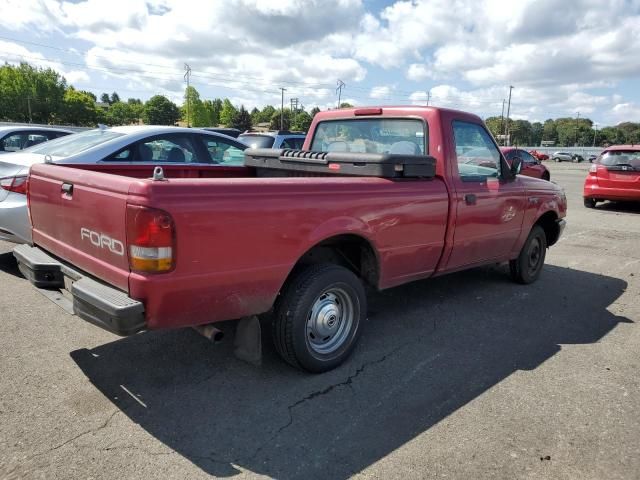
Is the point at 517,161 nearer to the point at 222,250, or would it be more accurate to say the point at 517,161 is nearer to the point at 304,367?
the point at 304,367

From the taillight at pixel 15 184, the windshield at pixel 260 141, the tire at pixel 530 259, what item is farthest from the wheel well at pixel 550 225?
the windshield at pixel 260 141

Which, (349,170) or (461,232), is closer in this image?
(349,170)

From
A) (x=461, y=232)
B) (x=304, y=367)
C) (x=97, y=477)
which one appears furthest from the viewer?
(x=461, y=232)

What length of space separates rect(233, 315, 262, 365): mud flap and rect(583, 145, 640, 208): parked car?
1172 centimetres

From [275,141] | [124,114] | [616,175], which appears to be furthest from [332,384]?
[124,114]

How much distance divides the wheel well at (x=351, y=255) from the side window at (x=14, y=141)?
22.7 feet

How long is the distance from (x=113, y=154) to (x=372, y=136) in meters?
2.96

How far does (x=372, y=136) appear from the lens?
4680 mm

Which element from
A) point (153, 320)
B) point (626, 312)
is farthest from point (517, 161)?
point (153, 320)

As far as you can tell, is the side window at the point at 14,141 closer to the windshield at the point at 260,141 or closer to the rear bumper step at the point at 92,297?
the windshield at the point at 260,141

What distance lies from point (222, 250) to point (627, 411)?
2703 mm

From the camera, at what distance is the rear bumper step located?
8.15 ft

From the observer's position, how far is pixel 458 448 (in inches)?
105

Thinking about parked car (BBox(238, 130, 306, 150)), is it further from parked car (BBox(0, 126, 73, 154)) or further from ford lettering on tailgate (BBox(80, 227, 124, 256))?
ford lettering on tailgate (BBox(80, 227, 124, 256))
